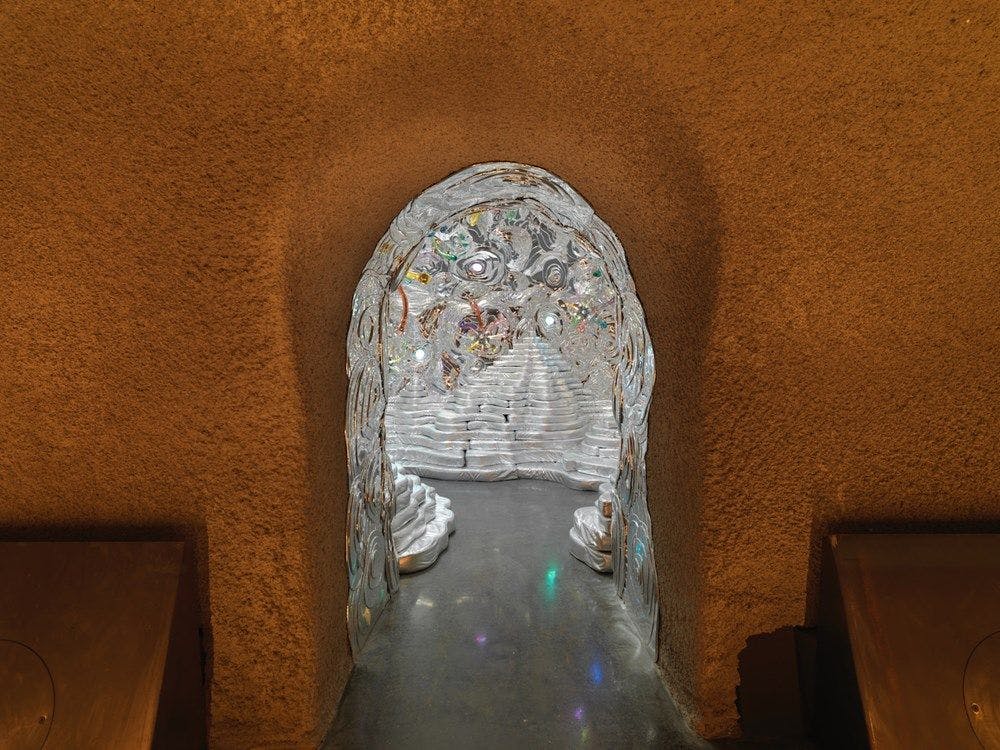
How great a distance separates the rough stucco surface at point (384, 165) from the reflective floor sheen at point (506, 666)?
0.96 ft

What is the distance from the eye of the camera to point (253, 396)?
1667 mm

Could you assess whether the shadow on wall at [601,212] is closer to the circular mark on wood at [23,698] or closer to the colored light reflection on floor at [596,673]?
the colored light reflection on floor at [596,673]

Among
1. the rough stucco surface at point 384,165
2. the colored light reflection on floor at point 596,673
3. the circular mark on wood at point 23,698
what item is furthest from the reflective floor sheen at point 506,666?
the circular mark on wood at point 23,698

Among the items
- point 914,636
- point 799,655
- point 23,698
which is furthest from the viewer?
point 799,655

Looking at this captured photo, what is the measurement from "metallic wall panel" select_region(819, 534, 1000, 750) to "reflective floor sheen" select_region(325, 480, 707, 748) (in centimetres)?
65

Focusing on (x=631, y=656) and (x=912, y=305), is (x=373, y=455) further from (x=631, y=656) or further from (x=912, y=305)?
(x=912, y=305)

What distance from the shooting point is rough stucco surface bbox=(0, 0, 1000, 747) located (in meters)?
1.44

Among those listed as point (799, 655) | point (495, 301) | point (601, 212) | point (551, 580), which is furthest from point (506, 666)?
point (495, 301)

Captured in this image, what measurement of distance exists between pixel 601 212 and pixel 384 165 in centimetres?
96

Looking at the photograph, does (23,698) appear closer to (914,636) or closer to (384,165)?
(384,165)

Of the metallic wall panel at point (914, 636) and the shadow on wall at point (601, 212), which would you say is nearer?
the metallic wall panel at point (914, 636)

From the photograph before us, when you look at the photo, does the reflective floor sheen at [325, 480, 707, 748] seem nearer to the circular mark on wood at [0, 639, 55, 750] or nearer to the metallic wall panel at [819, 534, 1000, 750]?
the metallic wall panel at [819, 534, 1000, 750]

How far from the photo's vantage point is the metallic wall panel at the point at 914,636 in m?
1.44

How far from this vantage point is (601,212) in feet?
8.11
